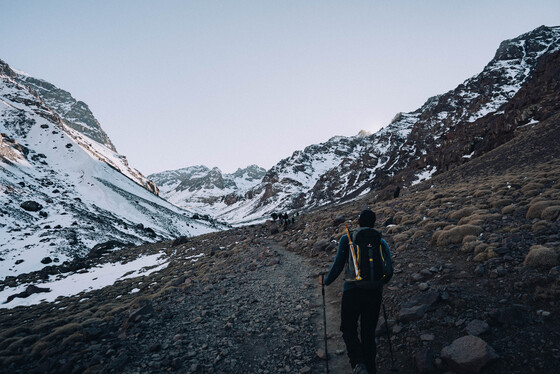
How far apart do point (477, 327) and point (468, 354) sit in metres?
0.95

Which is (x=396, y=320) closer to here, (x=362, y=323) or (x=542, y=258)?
(x=362, y=323)

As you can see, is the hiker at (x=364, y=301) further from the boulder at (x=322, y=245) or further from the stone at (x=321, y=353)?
the boulder at (x=322, y=245)

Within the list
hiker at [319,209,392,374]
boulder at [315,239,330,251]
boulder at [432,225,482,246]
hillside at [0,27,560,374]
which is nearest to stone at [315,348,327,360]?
hillside at [0,27,560,374]

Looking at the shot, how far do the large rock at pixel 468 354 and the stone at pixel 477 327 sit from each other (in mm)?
387

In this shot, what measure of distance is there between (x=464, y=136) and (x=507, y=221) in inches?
2545

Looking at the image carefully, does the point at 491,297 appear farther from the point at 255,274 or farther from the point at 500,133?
the point at 500,133

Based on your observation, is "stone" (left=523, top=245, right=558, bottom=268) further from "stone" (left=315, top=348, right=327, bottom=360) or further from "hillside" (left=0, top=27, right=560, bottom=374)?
"stone" (left=315, top=348, right=327, bottom=360)

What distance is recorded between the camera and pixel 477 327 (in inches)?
200

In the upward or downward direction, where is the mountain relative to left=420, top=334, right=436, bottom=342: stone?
upward

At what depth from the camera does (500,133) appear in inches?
1848

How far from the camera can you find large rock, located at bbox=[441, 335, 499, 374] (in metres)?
4.23

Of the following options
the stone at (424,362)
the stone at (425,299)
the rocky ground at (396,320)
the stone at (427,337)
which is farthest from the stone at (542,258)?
the stone at (424,362)

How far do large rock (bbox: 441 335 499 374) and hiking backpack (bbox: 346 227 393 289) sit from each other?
1.65 meters

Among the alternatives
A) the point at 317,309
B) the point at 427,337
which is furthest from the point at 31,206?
the point at 427,337
